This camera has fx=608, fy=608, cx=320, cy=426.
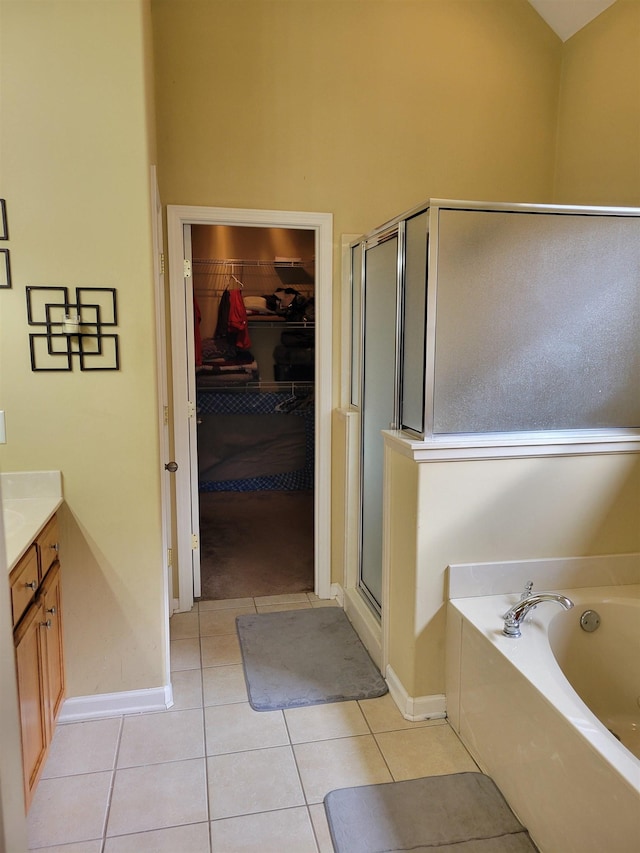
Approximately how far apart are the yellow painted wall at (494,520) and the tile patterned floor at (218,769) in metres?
0.28

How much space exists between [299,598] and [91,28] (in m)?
2.77

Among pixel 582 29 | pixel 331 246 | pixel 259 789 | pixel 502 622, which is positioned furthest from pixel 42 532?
pixel 582 29

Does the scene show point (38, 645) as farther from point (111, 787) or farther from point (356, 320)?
point (356, 320)

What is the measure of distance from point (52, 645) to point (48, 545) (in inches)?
14.0

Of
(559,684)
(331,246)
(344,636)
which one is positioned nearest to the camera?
(559,684)

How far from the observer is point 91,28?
2066 millimetres

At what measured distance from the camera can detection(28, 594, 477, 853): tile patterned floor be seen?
1.80 m

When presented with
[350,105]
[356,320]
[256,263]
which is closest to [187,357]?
[356,320]

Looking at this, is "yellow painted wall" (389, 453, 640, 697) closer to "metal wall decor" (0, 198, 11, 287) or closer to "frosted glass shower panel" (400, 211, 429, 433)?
"frosted glass shower panel" (400, 211, 429, 433)

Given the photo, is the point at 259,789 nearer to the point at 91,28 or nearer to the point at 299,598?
the point at 299,598

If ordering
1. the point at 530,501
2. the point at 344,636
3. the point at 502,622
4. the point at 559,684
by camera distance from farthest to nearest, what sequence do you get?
1. the point at 344,636
2. the point at 530,501
3. the point at 502,622
4. the point at 559,684

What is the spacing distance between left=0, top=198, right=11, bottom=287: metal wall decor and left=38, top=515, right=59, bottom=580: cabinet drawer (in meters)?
0.85

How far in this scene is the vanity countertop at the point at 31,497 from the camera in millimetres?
1983

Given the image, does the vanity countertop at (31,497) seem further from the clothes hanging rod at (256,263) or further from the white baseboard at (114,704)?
the clothes hanging rod at (256,263)
